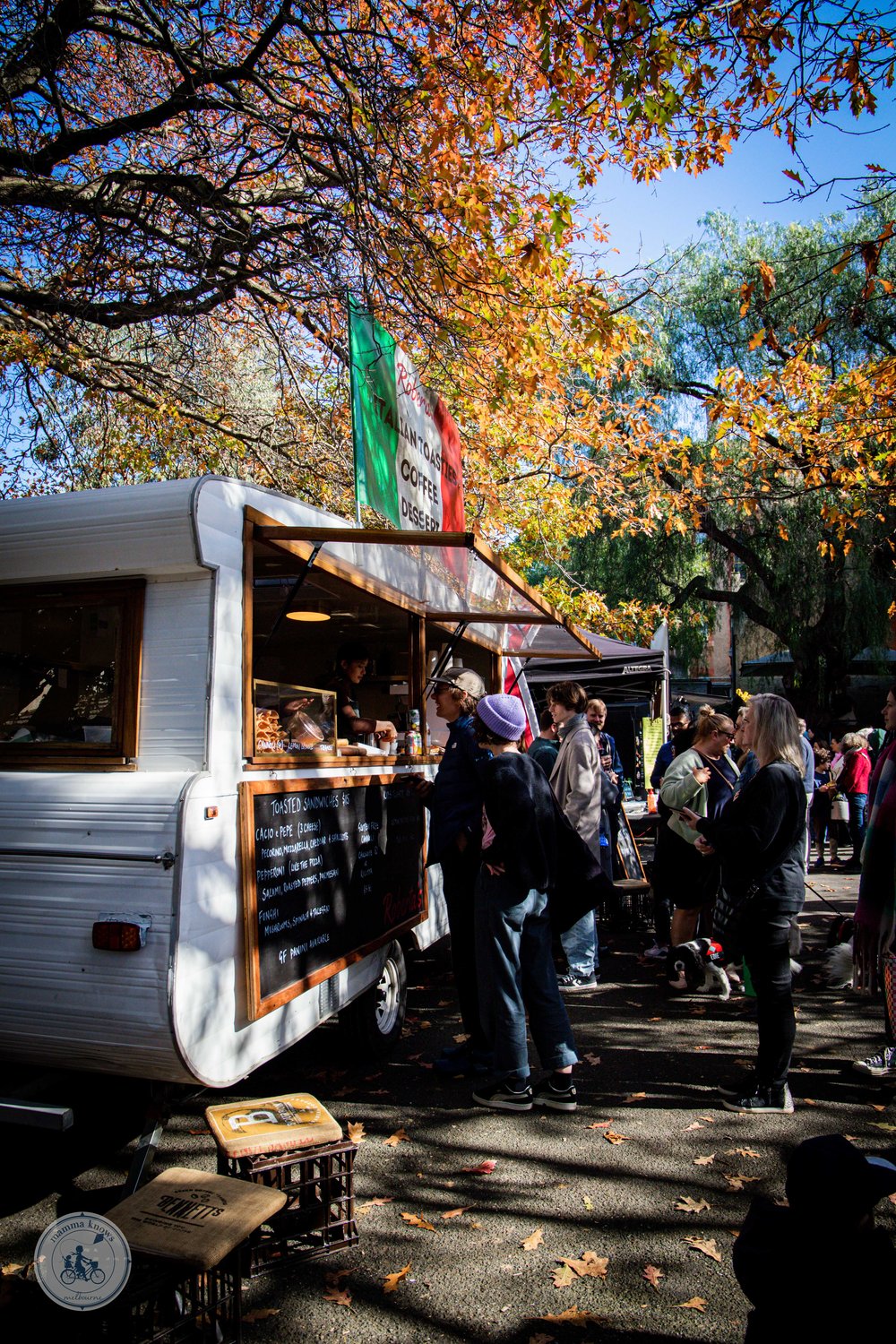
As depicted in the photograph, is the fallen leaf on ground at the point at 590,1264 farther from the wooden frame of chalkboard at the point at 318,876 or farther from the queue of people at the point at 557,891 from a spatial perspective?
the wooden frame of chalkboard at the point at 318,876

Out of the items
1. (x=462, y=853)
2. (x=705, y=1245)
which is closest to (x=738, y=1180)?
(x=705, y=1245)

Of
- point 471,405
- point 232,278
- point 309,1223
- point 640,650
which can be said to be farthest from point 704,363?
point 309,1223

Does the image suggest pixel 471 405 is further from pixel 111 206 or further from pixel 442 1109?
pixel 442 1109

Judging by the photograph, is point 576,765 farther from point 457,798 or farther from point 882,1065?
point 882,1065

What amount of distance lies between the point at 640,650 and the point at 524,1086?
8.51m

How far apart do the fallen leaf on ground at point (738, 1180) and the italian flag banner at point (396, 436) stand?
340 centimetres

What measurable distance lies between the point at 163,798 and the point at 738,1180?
2.74 meters

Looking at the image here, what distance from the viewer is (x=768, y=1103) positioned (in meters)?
4.41

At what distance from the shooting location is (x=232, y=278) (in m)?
7.26

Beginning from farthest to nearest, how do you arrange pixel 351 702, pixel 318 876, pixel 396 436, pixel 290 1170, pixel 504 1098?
pixel 351 702
pixel 396 436
pixel 504 1098
pixel 318 876
pixel 290 1170

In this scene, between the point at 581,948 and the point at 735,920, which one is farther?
the point at 581,948

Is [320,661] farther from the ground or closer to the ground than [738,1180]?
farther from the ground

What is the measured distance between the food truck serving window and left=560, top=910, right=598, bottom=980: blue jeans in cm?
421

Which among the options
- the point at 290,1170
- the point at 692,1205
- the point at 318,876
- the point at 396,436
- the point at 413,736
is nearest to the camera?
the point at 290,1170
